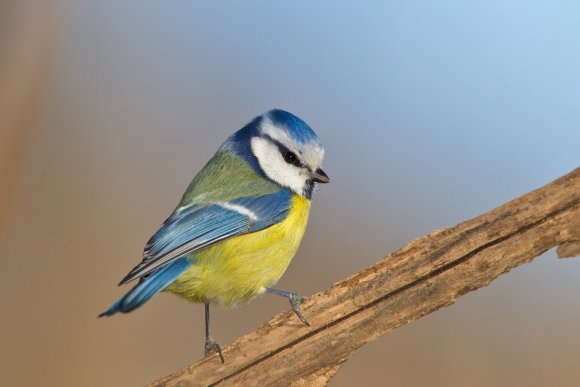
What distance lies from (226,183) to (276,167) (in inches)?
6.2

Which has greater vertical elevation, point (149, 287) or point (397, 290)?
point (397, 290)

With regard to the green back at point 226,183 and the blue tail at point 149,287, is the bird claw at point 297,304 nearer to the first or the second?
the blue tail at point 149,287

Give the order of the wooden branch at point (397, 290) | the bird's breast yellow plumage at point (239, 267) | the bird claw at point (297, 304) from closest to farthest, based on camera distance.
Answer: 1. the wooden branch at point (397, 290)
2. the bird claw at point (297, 304)
3. the bird's breast yellow plumage at point (239, 267)

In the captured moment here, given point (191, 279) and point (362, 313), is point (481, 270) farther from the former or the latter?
point (191, 279)

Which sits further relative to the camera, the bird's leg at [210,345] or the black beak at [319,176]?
the black beak at [319,176]

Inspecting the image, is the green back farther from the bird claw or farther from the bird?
the bird claw

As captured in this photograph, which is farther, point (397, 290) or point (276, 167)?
point (276, 167)

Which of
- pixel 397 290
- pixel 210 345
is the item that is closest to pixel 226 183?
pixel 210 345

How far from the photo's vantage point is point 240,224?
5.28 feet

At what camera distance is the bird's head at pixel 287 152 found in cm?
176

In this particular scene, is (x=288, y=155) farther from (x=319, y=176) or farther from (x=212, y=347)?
(x=212, y=347)

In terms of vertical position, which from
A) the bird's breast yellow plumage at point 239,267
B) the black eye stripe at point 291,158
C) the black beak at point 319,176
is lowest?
the bird's breast yellow plumage at point 239,267

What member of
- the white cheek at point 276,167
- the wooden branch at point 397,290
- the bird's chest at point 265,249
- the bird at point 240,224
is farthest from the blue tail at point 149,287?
the white cheek at point 276,167

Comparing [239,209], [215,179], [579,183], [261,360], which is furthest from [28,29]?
[579,183]
